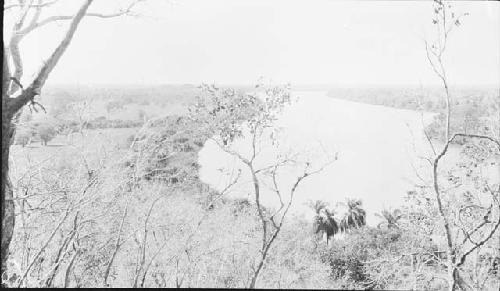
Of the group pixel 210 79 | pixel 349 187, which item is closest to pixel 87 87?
pixel 210 79

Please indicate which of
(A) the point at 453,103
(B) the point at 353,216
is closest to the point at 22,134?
(A) the point at 453,103

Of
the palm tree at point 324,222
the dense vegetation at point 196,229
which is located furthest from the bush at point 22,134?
the palm tree at point 324,222

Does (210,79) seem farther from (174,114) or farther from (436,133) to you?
(436,133)

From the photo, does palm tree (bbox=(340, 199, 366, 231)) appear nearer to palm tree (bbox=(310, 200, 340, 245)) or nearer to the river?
palm tree (bbox=(310, 200, 340, 245))

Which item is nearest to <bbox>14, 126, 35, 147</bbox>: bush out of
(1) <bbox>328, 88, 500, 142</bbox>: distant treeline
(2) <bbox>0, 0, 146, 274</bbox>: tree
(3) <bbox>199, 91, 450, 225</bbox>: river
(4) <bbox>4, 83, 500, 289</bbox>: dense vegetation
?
(4) <bbox>4, 83, 500, 289</bbox>: dense vegetation

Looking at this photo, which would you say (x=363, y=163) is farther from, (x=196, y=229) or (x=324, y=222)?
(x=196, y=229)
